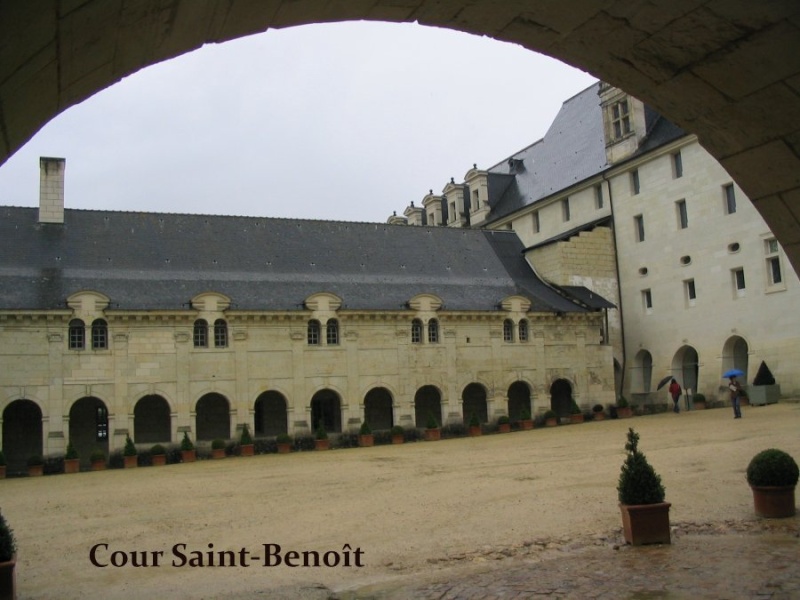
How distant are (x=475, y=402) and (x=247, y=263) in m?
11.8

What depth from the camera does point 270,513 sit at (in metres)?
14.0

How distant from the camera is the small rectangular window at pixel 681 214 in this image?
115 feet

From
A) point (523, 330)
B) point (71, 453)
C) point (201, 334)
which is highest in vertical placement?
point (201, 334)

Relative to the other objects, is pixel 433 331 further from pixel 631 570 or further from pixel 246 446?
pixel 631 570

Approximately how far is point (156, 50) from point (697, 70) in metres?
3.01

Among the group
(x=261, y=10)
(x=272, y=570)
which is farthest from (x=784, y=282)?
(x=261, y=10)

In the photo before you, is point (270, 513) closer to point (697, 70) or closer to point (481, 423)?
point (697, 70)

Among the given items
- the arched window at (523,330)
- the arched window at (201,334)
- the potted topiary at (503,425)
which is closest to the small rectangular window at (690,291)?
the arched window at (523,330)

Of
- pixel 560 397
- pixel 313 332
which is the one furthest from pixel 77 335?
pixel 560 397

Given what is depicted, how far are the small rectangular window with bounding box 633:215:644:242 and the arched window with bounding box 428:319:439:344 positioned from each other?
11.9m

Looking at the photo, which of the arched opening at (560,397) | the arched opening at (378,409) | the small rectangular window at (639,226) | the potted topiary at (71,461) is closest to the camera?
the potted topiary at (71,461)

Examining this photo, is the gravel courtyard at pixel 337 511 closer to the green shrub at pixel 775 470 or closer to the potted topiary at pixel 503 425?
the green shrub at pixel 775 470

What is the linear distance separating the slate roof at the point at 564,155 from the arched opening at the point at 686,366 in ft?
32.1

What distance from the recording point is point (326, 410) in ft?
105
